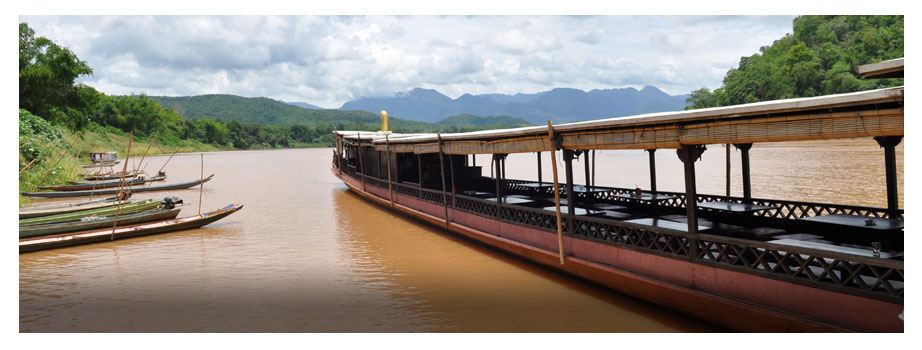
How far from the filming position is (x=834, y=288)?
15.6 feet

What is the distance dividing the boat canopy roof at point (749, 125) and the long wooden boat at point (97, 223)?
1019cm

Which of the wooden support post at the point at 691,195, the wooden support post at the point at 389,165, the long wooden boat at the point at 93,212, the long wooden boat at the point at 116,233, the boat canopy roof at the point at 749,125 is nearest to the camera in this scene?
the boat canopy roof at the point at 749,125

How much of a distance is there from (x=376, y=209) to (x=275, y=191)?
32.2 feet

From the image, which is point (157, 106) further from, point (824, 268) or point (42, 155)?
point (824, 268)

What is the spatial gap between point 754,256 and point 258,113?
165 meters

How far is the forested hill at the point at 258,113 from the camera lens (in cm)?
14538

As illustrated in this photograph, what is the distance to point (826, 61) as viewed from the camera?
4784 centimetres

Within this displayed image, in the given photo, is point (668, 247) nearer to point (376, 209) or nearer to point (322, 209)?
point (376, 209)

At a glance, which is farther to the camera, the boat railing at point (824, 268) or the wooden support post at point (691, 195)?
the wooden support post at point (691, 195)

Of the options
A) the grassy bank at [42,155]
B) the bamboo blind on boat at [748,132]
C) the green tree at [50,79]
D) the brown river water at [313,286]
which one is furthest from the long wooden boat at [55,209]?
the green tree at [50,79]

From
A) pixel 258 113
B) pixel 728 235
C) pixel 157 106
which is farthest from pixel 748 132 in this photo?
pixel 258 113

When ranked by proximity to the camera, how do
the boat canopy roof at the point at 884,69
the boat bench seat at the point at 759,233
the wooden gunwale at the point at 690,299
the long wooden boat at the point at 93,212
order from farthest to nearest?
the long wooden boat at the point at 93,212 → the boat bench seat at the point at 759,233 → the wooden gunwale at the point at 690,299 → the boat canopy roof at the point at 884,69

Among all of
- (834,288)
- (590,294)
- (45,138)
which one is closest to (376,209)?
(590,294)

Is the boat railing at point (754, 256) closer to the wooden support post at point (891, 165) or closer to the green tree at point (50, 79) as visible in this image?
the wooden support post at point (891, 165)
